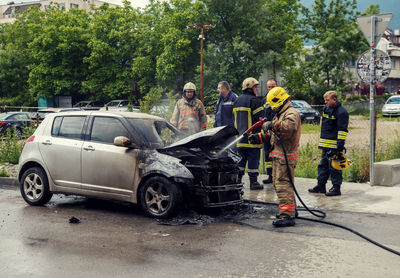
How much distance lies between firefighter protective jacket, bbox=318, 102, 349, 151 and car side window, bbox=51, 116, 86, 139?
13.7 feet

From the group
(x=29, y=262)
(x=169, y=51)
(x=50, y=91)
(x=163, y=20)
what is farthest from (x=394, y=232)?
(x=50, y=91)

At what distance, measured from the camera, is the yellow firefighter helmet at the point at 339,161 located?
823 cm

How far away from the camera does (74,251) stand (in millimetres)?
5254

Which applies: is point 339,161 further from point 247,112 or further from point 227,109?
point 227,109

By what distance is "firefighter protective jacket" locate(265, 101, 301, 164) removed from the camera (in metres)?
6.32

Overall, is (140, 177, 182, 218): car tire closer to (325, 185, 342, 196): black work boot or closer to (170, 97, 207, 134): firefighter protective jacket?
(170, 97, 207, 134): firefighter protective jacket

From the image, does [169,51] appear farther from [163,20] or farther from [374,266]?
[374,266]

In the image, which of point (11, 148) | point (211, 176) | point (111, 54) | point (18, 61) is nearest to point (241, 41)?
point (111, 54)

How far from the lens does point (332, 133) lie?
328 inches

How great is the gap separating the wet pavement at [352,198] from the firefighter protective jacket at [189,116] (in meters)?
1.59

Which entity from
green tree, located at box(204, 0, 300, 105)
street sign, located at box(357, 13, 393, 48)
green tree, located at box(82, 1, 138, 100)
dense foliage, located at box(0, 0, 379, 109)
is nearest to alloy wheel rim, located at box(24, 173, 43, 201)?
street sign, located at box(357, 13, 393, 48)

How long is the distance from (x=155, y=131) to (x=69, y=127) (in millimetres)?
1436

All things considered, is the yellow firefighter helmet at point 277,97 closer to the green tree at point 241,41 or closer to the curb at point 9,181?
the curb at point 9,181

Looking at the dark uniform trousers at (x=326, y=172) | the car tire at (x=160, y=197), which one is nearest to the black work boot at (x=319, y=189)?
the dark uniform trousers at (x=326, y=172)
